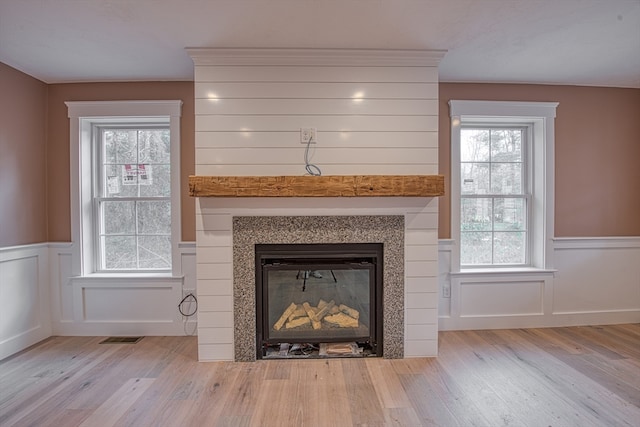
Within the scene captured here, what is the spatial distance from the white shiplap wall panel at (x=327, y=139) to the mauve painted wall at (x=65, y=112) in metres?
0.72

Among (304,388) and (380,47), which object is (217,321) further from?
(380,47)

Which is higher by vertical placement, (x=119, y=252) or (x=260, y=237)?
(x=260, y=237)

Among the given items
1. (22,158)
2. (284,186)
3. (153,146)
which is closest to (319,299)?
(284,186)

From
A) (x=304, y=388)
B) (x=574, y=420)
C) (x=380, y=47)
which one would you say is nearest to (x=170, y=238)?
(x=304, y=388)

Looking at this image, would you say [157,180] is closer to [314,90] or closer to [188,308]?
[188,308]

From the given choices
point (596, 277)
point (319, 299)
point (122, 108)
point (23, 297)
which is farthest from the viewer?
point (596, 277)

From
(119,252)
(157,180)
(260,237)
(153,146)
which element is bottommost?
(119,252)

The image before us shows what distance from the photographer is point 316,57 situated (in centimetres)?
245

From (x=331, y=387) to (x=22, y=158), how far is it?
313cm

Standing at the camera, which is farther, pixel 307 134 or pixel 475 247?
pixel 475 247

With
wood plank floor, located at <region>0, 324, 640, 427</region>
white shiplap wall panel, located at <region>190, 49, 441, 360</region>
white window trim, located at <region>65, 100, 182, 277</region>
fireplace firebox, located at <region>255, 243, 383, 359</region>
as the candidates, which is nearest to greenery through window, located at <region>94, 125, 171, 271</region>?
white window trim, located at <region>65, 100, 182, 277</region>

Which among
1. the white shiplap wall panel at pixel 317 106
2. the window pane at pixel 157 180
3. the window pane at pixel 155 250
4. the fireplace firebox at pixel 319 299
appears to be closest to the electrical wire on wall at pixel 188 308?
the window pane at pixel 155 250

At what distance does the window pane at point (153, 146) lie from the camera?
314 centimetres

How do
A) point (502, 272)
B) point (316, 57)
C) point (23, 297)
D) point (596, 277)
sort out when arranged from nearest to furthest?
point (316, 57) < point (23, 297) < point (502, 272) < point (596, 277)
